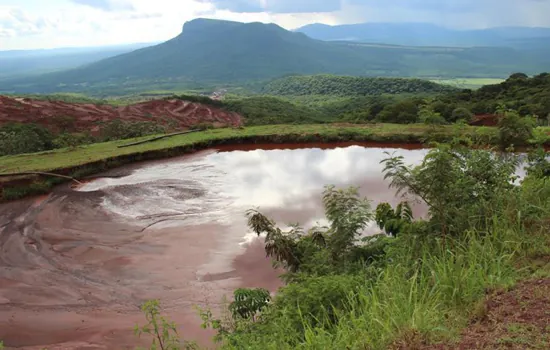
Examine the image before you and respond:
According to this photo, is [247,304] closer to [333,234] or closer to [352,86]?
[333,234]

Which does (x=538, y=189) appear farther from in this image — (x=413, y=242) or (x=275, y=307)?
(x=275, y=307)

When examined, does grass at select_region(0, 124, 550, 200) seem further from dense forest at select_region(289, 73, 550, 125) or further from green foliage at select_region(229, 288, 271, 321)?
green foliage at select_region(229, 288, 271, 321)

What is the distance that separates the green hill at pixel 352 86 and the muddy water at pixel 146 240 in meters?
62.7

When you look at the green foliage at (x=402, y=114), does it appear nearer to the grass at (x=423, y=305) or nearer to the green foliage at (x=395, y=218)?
the green foliage at (x=395, y=218)

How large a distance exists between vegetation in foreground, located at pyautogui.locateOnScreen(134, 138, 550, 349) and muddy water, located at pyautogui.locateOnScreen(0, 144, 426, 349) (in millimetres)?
2452

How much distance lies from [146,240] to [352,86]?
80.9 m

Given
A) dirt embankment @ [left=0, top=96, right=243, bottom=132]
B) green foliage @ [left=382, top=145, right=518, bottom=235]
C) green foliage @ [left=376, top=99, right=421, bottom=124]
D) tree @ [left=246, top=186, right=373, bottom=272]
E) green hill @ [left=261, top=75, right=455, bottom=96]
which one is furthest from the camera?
green hill @ [left=261, top=75, right=455, bottom=96]

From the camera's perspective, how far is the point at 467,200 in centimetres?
541

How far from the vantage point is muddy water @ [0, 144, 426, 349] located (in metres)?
7.65

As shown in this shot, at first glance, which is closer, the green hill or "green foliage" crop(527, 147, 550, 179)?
"green foliage" crop(527, 147, 550, 179)

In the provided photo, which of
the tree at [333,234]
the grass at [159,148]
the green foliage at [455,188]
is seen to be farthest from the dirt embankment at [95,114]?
the green foliage at [455,188]

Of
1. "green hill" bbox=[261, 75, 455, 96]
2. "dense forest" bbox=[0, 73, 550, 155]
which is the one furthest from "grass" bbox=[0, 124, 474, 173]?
"green hill" bbox=[261, 75, 455, 96]

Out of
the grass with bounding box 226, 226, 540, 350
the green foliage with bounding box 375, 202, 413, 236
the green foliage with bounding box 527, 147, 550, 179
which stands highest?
the green foliage with bounding box 527, 147, 550, 179

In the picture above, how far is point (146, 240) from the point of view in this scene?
10859mm
